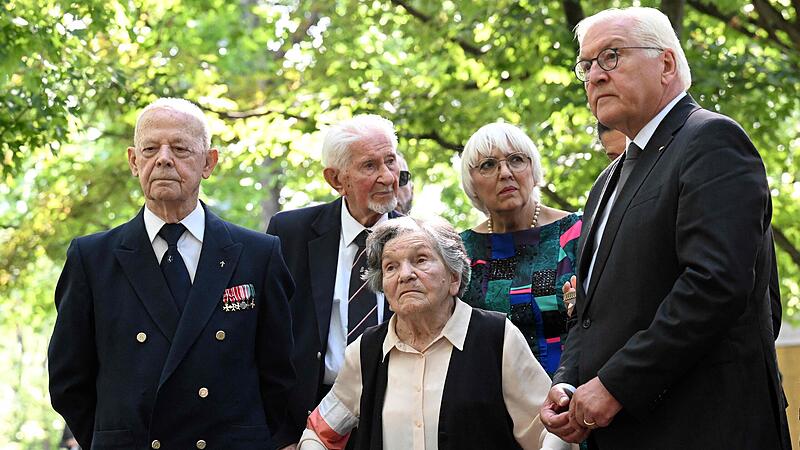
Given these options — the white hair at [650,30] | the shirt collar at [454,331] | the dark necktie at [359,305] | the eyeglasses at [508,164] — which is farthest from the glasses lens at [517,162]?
the white hair at [650,30]

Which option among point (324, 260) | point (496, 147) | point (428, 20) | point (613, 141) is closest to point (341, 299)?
point (324, 260)

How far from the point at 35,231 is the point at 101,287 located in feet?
32.1

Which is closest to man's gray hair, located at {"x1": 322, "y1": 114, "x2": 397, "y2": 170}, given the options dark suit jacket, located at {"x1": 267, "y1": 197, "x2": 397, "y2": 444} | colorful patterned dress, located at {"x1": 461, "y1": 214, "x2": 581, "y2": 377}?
dark suit jacket, located at {"x1": 267, "y1": 197, "x2": 397, "y2": 444}

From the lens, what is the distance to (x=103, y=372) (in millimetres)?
4699

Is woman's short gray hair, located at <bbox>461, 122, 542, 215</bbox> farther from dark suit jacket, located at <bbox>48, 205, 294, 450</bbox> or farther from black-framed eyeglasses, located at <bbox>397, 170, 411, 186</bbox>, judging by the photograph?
dark suit jacket, located at <bbox>48, 205, 294, 450</bbox>

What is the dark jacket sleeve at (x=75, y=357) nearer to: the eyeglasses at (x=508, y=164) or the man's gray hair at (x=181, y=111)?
the man's gray hair at (x=181, y=111)

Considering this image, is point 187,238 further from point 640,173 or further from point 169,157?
point 640,173

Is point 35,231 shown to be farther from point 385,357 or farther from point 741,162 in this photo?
point 741,162

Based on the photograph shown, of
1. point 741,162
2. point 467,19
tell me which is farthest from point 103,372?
point 467,19

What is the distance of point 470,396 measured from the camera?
4559 mm

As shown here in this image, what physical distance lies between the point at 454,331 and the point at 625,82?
1.28 meters

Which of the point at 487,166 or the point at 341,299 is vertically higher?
the point at 487,166

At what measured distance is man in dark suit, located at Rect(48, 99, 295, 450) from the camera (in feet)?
15.2

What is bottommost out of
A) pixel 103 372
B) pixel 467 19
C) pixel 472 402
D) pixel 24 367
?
pixel 24 367
